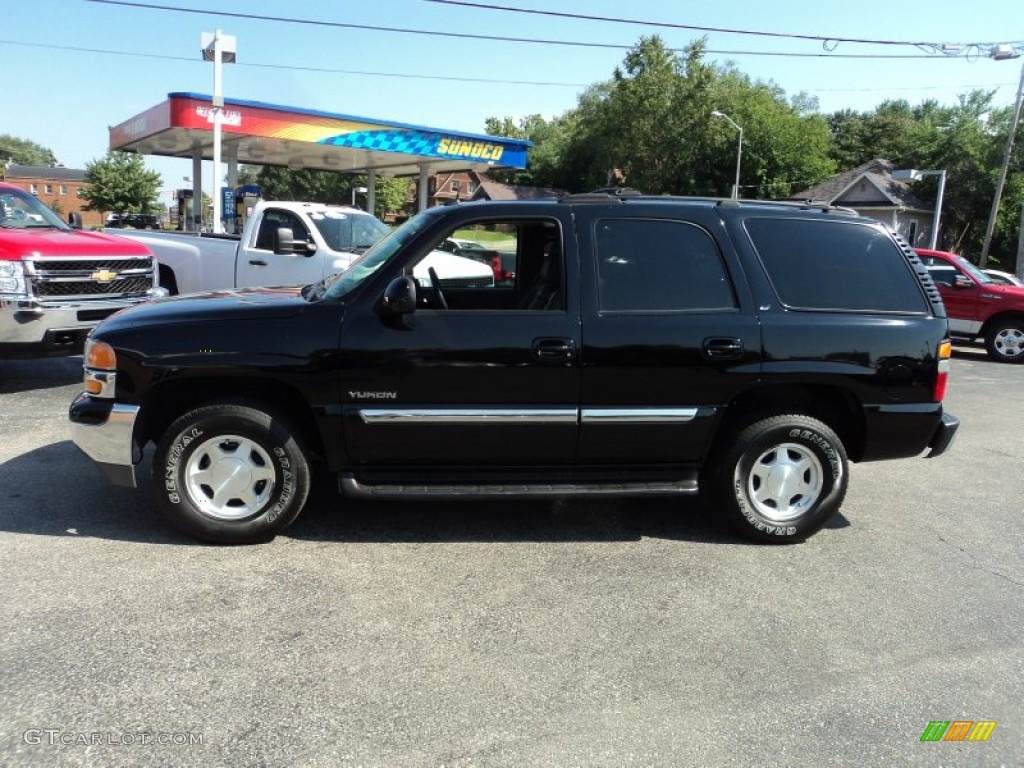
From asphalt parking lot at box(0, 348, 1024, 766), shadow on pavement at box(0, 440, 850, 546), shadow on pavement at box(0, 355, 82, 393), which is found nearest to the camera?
asphalt parking lot at box(0, 348, 1024, 766)

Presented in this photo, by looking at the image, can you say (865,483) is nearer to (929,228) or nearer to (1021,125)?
(1021,125)

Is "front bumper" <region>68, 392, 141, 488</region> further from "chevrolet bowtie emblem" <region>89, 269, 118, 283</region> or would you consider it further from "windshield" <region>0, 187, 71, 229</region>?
"windshield" <region>0, 187, 71, 229</region>

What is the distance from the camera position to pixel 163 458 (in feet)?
13.4

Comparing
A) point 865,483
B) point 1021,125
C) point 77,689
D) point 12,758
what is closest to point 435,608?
point 77,689

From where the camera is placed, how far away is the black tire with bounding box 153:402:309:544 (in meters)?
4.07

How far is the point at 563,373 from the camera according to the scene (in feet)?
13.5

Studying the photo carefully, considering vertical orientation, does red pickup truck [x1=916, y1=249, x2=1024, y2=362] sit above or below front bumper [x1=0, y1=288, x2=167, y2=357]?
above

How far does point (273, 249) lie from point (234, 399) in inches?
239

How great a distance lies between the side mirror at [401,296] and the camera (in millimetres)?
3908

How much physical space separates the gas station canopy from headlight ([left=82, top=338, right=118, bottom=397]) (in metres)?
16.3

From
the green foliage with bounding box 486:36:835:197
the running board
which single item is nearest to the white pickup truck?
the running board

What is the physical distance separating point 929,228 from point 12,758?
163 ft

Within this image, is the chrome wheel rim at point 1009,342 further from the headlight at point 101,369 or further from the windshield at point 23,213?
the windshield at point 23,213

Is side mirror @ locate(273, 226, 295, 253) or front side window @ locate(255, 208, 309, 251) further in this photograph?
front side window @ locate(255, 208, 309, 251)
